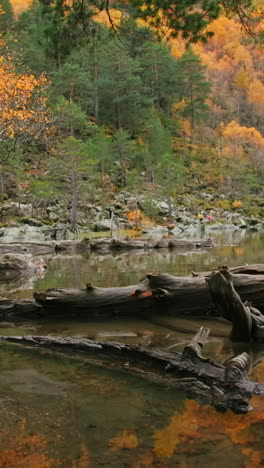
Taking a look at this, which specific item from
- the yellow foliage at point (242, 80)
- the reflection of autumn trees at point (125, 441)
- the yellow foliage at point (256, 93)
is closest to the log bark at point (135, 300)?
the reflection of autumn trees at point (125, 441)

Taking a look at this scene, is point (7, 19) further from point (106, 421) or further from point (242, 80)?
point (106, 421)

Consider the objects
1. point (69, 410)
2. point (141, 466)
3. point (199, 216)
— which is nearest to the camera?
point (141, 466)

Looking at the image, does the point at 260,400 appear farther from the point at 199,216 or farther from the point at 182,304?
the point at 199,216

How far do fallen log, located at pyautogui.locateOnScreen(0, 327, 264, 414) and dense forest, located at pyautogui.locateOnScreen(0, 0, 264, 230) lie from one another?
473 inches

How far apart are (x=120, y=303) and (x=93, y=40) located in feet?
16.9

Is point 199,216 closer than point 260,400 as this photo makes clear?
No

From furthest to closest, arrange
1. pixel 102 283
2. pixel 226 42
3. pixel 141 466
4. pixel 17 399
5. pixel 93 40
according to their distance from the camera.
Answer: pixel 226 42
pixel 102 283
pixel 93 40
pixel 17 399
pixel 141 466

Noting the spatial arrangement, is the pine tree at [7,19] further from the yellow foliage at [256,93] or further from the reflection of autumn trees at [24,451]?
the reflection of autumn trees at [24,451]

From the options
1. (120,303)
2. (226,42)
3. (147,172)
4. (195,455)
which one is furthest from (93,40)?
(226,42)

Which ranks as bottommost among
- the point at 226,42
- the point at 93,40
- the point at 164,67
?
the point at 93,40

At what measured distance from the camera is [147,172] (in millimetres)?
53344

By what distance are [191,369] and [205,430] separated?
39.2 inches

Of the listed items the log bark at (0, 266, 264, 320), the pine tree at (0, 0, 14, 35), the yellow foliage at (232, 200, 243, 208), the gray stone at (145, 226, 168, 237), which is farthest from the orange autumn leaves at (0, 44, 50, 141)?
the pine tree at (0, 0, 14, 35)

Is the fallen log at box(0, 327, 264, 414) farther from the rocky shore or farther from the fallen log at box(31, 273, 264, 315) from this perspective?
the rocky shore
